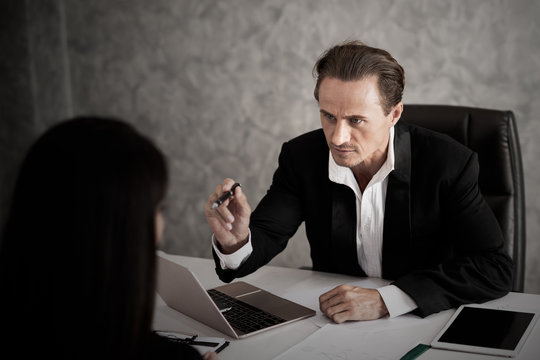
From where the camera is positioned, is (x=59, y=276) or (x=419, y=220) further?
(x=419, y=220)

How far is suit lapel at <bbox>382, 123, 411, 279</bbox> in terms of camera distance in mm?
1667

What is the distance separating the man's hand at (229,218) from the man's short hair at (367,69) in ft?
1.44

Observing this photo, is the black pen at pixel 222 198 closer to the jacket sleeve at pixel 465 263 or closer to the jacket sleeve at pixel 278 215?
the jacket sleeve at pixel 278 215

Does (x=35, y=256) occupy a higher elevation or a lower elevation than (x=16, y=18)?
lower

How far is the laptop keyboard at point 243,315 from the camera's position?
133cm

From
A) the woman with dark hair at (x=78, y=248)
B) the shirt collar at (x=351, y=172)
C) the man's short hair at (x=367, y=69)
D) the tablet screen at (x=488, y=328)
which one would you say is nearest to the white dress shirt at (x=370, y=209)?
the shirt collar at (x=351, y=172)

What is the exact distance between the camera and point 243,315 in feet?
4.57

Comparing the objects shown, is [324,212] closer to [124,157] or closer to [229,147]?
[124,157]

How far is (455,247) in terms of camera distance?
64.6 inches

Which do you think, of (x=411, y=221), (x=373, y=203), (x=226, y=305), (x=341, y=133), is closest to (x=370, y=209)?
(x=373, y=203)

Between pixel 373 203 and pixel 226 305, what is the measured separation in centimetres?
54

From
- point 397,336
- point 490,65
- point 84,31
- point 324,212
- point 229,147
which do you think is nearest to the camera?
point 397,336

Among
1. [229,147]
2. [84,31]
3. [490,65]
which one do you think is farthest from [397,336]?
[84,31]

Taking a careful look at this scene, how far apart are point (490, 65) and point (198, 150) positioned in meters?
1.58
